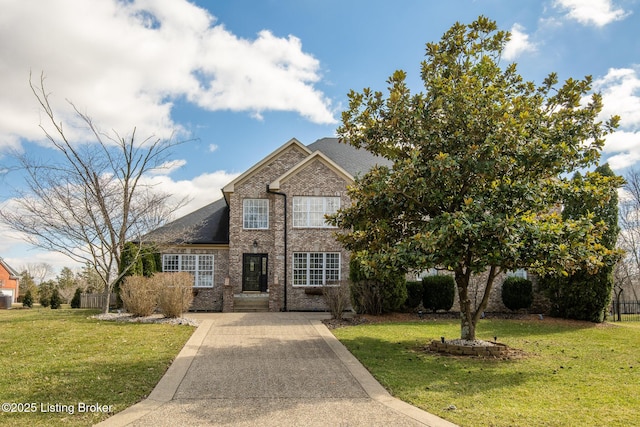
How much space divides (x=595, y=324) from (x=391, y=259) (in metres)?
10.5

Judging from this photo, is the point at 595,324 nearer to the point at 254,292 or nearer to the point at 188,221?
the point at 254,292

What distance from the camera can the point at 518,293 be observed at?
20969 millimetres

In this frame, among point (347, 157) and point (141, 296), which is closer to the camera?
point (141, 296)

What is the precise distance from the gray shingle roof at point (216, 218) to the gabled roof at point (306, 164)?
86cm

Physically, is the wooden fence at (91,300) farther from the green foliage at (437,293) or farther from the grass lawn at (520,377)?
the grass lawn at (520,377)

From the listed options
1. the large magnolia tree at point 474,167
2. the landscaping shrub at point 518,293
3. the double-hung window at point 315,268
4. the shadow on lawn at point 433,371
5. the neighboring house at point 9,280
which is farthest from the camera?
the neighboring house at point 9,280

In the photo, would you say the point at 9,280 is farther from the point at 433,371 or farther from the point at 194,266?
the point at 433,371

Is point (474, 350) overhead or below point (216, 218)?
below

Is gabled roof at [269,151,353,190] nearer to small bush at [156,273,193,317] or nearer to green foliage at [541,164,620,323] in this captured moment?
small bush at [156,273,193,317]

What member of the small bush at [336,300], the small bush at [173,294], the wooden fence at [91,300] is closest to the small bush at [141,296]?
the small bush at [173,294]

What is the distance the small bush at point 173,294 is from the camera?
16109 millimetres

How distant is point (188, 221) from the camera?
24.2 meters

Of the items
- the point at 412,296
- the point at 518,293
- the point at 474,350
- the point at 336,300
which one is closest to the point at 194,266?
the point at 336,300

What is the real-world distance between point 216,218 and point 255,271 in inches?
154
